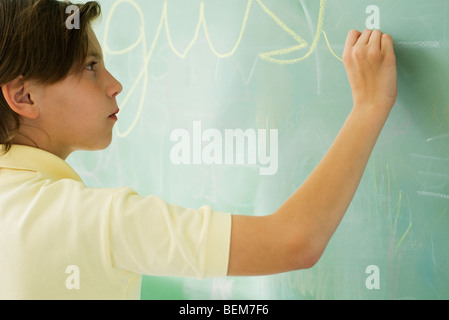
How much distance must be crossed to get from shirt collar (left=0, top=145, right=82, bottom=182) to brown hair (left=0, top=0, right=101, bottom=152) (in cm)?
1

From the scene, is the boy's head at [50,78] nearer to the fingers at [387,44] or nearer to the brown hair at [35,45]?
the brown hair at [35,45]

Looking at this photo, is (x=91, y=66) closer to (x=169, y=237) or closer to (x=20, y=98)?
(x=20, y=98)

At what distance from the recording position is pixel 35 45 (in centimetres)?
62

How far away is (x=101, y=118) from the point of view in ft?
2.31

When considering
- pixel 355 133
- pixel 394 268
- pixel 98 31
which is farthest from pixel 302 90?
pixel 98 31

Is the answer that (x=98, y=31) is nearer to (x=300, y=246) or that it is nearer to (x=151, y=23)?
(x=151, y=23)

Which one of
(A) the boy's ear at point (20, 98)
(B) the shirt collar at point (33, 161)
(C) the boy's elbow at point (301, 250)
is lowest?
(C) the boy's elbow at point (301, 250)

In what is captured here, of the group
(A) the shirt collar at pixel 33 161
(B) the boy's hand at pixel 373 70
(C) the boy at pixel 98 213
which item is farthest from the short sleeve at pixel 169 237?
(B) the boy's hand at pixel 373 70

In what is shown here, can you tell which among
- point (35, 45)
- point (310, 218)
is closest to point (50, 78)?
point (35, 45)

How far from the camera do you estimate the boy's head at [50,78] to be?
62cm

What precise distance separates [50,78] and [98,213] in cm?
23

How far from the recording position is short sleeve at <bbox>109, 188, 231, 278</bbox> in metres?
0.51

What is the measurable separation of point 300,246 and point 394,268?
1.13 ft

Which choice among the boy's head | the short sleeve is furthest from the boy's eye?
the short sleeve
